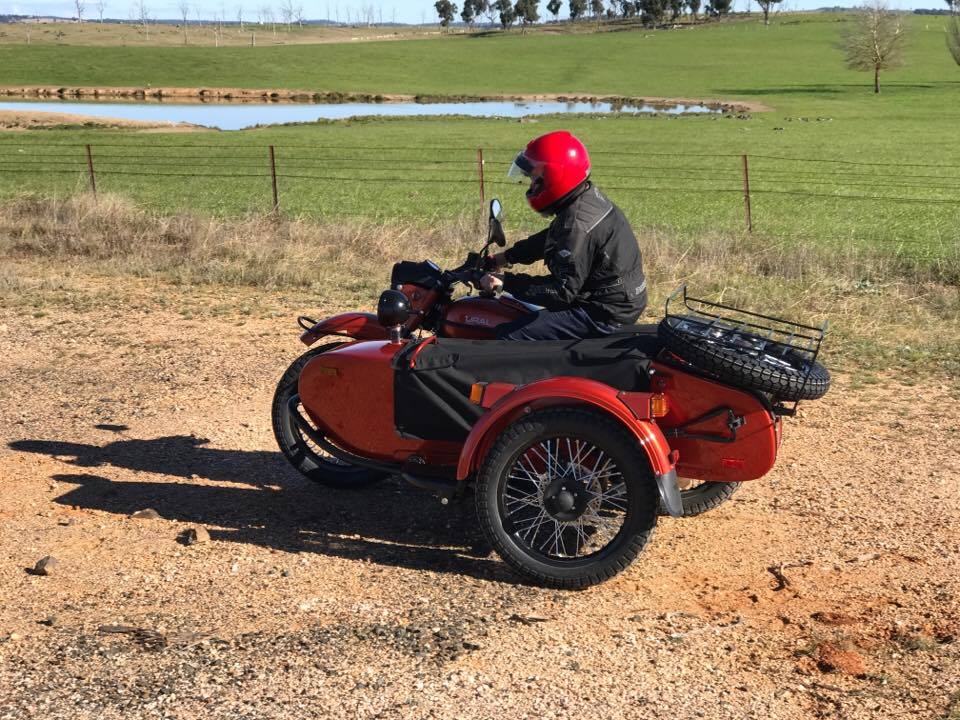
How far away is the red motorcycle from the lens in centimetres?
457

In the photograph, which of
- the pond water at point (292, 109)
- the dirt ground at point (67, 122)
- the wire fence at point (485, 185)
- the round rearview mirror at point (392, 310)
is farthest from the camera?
the pond water at point (292, 109)

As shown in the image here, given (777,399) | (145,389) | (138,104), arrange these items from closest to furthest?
(777,399)
(145,389)
(138,104)

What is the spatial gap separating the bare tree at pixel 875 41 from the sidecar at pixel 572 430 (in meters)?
72.8

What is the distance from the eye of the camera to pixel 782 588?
189 inches

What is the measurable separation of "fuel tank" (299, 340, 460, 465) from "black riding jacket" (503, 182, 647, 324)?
78cm

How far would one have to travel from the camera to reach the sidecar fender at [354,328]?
19.2 ft

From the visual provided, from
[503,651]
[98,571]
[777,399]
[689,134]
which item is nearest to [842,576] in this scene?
[777,399]

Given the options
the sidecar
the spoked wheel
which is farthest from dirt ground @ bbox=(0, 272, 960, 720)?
the sidecar

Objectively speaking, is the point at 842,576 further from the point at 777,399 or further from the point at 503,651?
the point at 503,651

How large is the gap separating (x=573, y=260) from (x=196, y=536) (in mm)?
2294

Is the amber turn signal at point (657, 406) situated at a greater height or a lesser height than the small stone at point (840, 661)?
greater

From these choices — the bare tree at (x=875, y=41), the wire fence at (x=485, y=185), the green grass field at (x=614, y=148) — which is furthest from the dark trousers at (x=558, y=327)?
the bare tree at (x=875, y=41)

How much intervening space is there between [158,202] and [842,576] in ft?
70.6

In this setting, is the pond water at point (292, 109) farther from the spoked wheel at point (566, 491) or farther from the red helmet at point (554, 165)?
the spoked wheel at point (566, 491)
